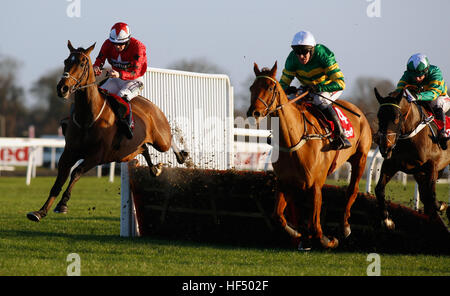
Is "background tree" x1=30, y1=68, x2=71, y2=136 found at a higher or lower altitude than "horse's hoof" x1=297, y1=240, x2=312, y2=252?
higher

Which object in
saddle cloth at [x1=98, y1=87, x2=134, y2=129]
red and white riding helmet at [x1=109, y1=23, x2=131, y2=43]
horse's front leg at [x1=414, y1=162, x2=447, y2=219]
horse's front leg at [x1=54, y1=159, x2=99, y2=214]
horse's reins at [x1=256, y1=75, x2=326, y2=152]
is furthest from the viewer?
red and white riding helmet at [x1=109, y1=23, x2=131, y2=43]

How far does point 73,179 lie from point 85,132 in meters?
0.59

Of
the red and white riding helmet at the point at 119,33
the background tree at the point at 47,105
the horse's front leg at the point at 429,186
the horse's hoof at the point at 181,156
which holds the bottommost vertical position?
the horse's front leg at the point at 429,186

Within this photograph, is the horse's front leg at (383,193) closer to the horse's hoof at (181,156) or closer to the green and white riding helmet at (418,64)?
the green and white riding helmet at (418,64)

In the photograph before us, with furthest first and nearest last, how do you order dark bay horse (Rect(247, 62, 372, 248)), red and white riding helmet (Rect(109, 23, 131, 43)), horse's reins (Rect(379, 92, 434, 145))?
red and white riding helmet (Rect(109, 23, 131, 43))
horse's reins (Rect(379, 92, 434, 145))
dark bay horse (Rect(247, 62, 372, 248))

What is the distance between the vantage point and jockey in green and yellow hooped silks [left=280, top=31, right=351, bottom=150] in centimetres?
755

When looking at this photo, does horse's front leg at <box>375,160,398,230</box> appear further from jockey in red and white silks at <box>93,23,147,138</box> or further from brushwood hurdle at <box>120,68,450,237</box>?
jockey in red and white silks at <box>93,23,147,138</box>

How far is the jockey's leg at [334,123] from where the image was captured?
24.7 ft

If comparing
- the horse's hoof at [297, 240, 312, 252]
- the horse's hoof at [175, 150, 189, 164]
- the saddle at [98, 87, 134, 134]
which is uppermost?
the saddle at [98, 87, 134, 134]

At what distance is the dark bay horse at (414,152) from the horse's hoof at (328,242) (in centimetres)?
113

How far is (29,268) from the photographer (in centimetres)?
640

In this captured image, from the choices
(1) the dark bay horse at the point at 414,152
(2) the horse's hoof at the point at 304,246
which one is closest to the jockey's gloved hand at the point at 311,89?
(1) the dark bay horse at the point at 414,152

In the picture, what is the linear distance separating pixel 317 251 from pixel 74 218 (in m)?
5.00

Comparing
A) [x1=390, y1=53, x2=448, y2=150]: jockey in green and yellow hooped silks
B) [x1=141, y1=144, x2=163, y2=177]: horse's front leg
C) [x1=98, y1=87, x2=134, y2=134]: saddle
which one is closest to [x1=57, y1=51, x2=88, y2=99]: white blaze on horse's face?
[x1=98, y1=87, x2=134, y2=134]: saddle
